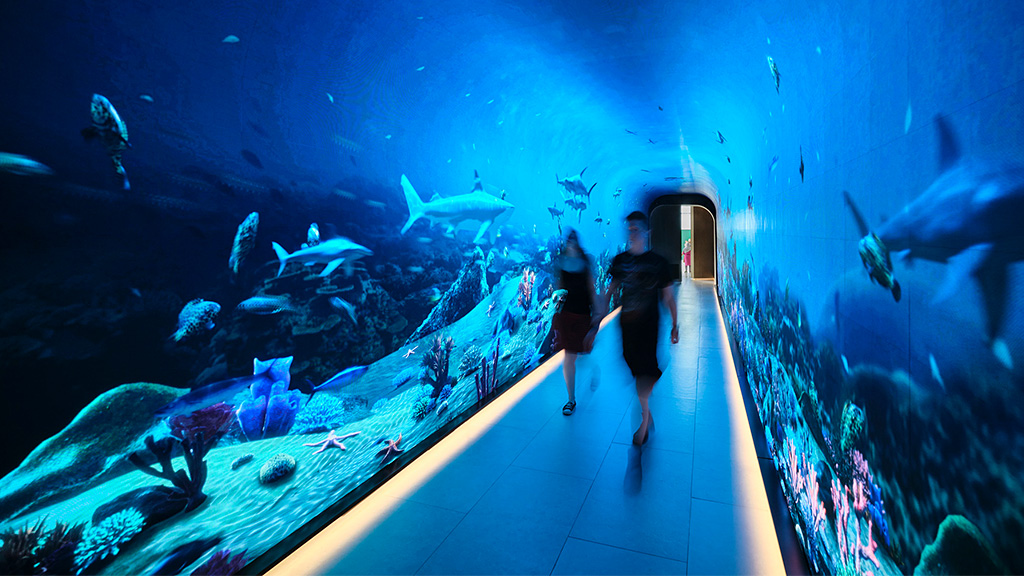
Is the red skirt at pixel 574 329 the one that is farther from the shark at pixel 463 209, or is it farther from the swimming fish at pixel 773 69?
the swimming fish at pixel 773 69

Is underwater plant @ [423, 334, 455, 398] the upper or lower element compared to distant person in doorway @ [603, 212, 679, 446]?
lower

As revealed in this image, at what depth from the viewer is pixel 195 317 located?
192 centimetres

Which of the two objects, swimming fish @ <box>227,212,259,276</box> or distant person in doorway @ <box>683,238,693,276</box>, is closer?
swimming fish @ <box>227,212,259,276</box>

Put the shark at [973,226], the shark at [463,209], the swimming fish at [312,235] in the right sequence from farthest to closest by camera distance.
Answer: the shark at [463,209] → the swimming fish at [312,235] → the shark at [973,226]

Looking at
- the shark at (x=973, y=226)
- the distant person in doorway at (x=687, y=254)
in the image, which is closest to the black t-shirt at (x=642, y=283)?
the shark at (x=973, y=226)

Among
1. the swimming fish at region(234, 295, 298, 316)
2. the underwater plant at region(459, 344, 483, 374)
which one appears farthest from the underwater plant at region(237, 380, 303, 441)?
the underwater plant at region(459, 344, 483, 374)

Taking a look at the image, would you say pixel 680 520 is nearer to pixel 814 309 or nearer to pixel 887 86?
pixel 814 309

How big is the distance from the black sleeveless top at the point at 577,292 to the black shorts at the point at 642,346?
1143 mm

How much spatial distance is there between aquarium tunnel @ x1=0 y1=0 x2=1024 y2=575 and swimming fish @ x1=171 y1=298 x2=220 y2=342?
0.04ft

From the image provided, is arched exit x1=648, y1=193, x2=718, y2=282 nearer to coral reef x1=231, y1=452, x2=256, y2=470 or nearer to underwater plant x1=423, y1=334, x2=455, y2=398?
underwater plant x1=423, y1=334, x2=455, y2=398

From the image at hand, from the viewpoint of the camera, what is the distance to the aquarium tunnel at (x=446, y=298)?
0.97 m

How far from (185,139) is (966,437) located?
2644 millimetres

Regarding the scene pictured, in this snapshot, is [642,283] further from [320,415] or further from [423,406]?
[320,415]

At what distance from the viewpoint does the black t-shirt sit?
3.23 meters
